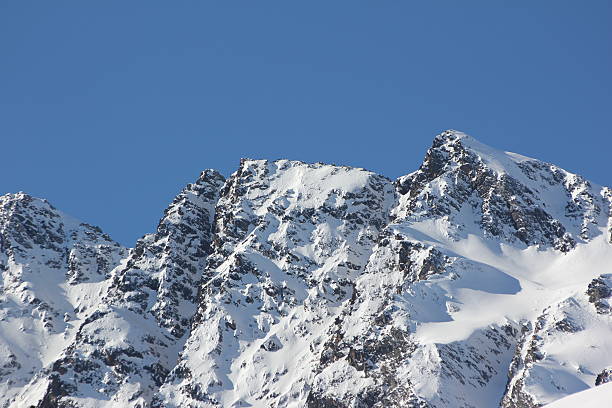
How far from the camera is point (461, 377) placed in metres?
166

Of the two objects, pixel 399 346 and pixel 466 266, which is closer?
pixel 399 346

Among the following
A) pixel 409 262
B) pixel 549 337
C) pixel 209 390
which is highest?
pixel 409 262

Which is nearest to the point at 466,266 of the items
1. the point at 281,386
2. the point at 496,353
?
the point at 496,353

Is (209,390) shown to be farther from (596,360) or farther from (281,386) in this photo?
(596,360)

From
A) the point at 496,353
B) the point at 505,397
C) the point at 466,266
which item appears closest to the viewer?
the point at 505,397

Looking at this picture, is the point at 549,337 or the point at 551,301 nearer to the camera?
the point at 549,337

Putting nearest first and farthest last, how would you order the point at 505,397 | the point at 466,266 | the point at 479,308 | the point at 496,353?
the point at 505,397, the point at 496,353, the point at 479,308, the point at 466,266

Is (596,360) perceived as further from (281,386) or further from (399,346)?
(281,386)

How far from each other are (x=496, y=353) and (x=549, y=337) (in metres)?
9.12

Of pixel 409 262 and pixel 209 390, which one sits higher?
pixel 409 262

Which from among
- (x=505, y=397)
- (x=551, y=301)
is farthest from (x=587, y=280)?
(x=505, y=397)

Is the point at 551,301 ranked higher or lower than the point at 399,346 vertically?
higher

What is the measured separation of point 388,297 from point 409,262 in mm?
9270

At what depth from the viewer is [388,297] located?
7608 inches
